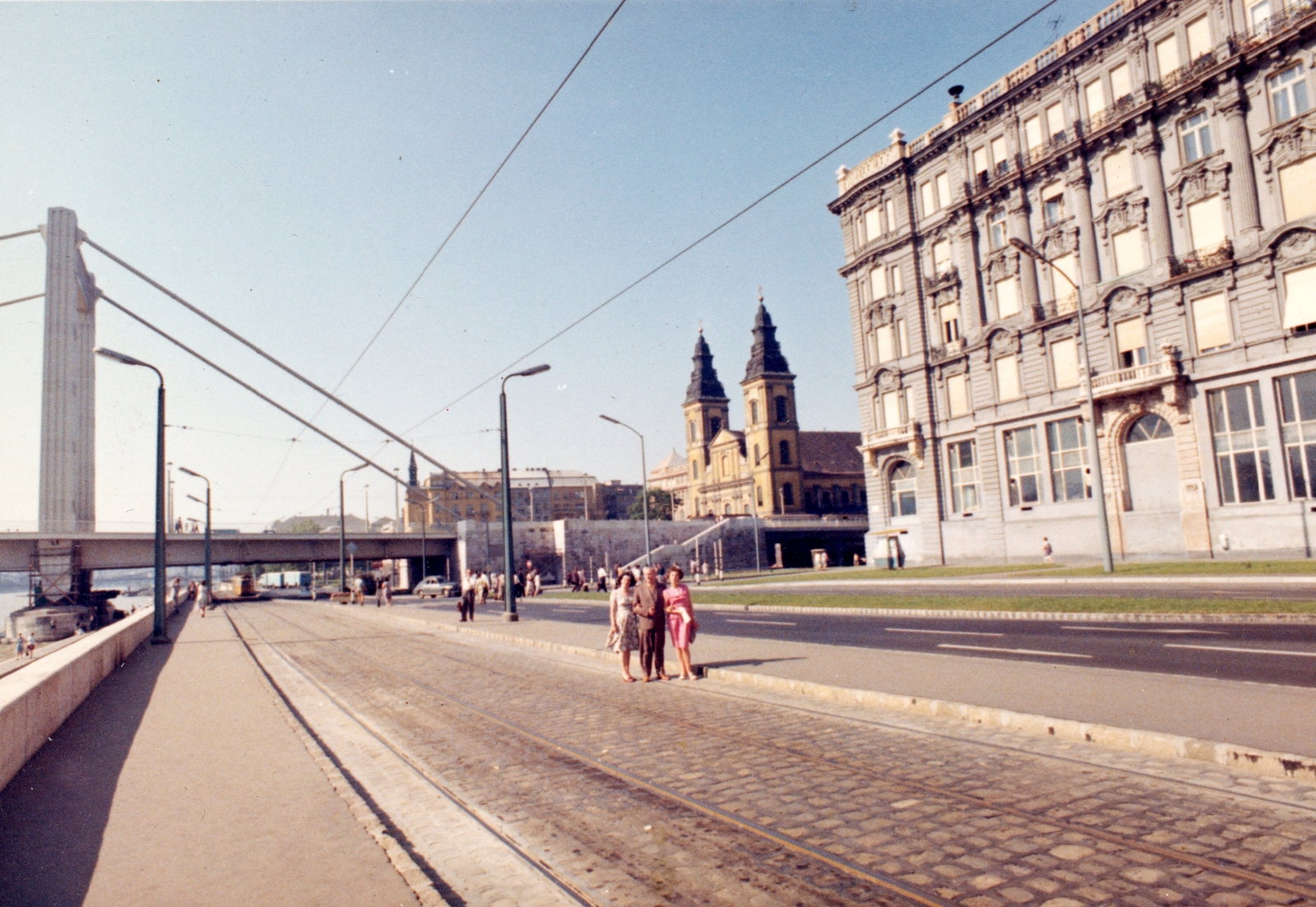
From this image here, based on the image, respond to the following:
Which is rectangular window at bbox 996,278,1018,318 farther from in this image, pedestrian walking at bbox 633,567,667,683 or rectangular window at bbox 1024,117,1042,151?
pedestrian walking at bbox 633,567,667,683

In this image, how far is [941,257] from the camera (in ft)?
151

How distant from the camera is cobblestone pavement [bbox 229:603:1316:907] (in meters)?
4.36

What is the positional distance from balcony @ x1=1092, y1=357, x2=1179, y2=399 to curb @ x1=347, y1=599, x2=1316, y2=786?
97.0 feet

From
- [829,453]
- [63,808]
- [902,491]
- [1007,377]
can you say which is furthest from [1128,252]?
[829,453]

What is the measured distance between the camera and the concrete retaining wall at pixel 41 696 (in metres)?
7.26

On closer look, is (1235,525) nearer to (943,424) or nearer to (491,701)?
(943,424)

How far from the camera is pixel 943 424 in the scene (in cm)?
4631

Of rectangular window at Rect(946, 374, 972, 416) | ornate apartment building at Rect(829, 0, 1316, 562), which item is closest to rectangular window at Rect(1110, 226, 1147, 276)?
ornate apartment building at Rect(829, 0, 1316, 562)

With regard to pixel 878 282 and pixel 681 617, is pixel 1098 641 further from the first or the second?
pixel 878 282

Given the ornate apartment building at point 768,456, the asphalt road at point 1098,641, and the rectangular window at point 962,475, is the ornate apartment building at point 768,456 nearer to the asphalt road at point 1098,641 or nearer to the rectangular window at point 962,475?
the rectangular window at point 962,475

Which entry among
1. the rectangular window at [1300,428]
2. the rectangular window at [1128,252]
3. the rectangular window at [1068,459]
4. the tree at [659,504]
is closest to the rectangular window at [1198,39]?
the rectangular window at [1128,252]

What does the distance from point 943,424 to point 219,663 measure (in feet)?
126

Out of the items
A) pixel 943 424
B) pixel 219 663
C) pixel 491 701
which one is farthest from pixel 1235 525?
pixel 219 663

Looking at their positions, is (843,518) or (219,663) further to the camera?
(843,518)
